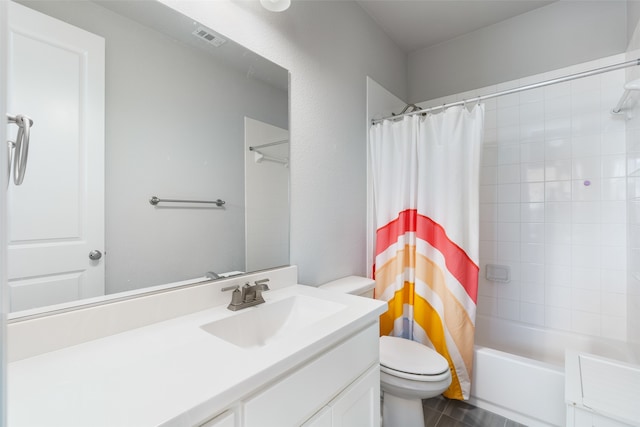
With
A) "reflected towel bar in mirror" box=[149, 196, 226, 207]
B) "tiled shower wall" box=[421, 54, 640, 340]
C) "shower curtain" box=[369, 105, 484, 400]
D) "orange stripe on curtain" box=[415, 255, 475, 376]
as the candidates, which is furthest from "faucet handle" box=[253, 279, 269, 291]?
"tiled shower wall" box=[421, 54, 640, 340]

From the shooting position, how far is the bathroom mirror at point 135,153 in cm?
76

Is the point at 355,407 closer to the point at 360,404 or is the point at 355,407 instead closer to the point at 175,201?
the point at 360,404

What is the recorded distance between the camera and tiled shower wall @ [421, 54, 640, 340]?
1.85 metres

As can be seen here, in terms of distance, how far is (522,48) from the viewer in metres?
2.19

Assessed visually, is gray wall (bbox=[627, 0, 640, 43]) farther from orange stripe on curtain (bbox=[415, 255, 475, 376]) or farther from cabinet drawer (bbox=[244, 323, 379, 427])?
cabinet drawer (bbox=[244, 323, 379, 427])

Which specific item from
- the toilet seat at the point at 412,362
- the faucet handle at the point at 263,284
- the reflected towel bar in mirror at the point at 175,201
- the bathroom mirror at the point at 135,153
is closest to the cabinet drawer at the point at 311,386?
the toilet seat at the point at 412,362

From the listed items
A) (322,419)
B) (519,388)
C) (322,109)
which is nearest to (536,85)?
(322,109)

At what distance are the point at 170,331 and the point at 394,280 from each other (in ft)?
4.67

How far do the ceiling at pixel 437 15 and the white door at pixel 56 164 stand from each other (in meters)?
1.86

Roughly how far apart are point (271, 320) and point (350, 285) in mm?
671

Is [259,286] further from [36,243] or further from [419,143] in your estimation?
[419,143]

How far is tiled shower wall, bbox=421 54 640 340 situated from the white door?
250 cm

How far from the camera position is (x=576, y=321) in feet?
6.40

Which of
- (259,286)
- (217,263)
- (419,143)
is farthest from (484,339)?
(217,263)
